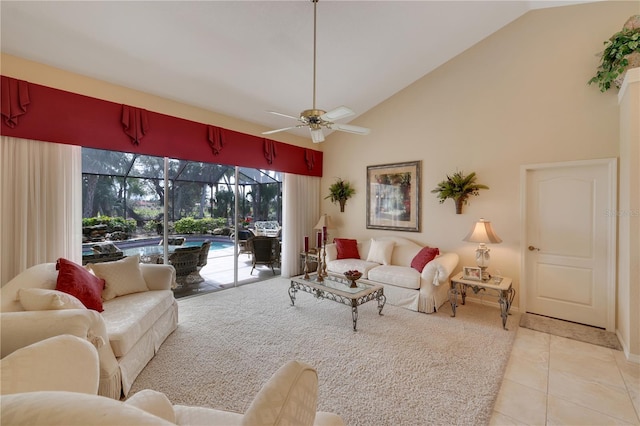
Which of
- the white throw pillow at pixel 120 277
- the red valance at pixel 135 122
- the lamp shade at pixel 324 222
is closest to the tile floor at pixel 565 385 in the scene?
the white throw pillow at pixel 120 277

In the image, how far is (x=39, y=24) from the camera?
2.64 meters

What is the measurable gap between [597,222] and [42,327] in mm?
5445

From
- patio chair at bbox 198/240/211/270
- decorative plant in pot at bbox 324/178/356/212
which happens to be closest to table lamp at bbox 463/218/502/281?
decorative plant in pot at bbox 324/178/356/212

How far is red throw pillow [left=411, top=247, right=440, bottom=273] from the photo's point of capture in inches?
160

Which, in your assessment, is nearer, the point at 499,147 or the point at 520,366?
the point at 520,366

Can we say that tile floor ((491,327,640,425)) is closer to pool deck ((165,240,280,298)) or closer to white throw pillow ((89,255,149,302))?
white throw pillow ((89,255,149,302))

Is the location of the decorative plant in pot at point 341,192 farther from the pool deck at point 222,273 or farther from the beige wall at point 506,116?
the pool deck at point 222,273

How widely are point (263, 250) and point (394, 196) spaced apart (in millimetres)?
2767

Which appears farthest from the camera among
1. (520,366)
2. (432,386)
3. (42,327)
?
(520,366)

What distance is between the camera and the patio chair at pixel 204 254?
456cm

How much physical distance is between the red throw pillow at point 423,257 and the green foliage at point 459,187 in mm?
901

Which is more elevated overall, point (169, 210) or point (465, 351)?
point (169, 210)

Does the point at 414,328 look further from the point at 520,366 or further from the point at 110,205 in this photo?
the point at 110,205

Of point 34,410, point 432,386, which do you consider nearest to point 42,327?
point 34,410
